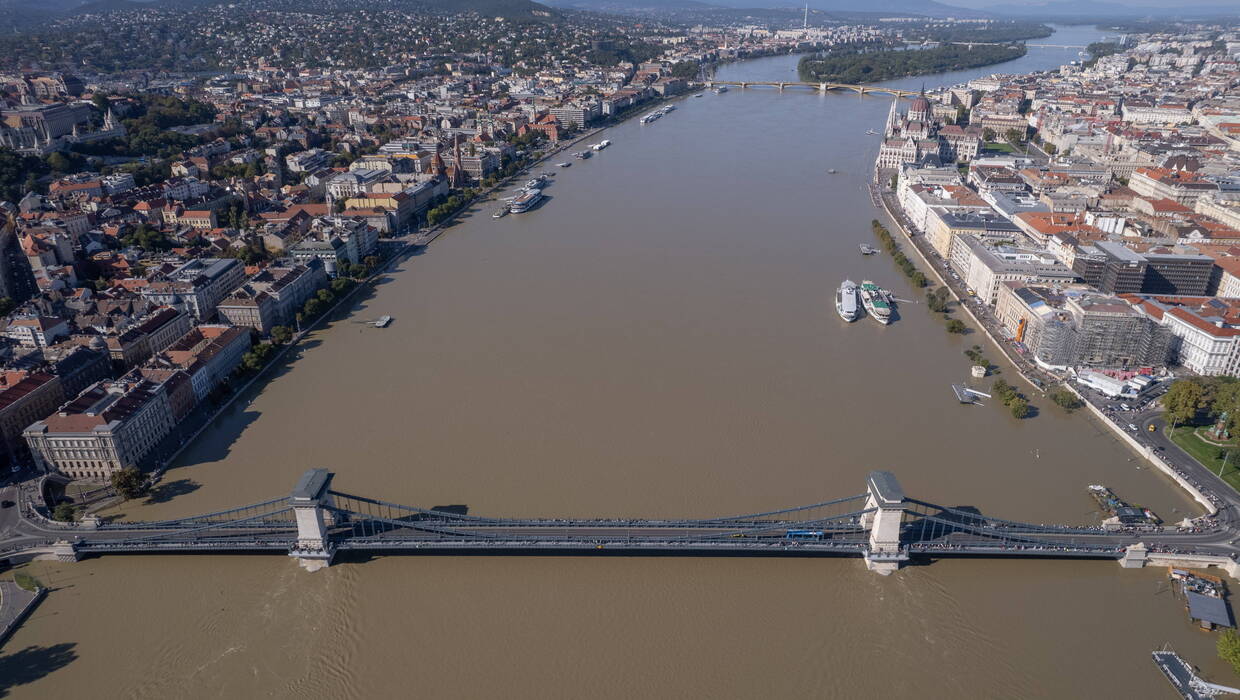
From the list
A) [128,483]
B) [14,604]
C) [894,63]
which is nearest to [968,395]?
[128,483]

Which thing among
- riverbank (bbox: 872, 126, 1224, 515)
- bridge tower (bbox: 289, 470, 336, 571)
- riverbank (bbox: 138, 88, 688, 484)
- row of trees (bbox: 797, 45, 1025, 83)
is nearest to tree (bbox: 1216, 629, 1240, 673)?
riverbank (bbox: 872, 126, 1224, 515)

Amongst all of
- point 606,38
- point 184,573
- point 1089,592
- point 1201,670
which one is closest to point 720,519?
point 1089,592

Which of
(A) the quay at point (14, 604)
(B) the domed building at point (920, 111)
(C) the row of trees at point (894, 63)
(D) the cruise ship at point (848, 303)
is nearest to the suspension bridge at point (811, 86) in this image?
(C) the row of trees at point (894, 63)

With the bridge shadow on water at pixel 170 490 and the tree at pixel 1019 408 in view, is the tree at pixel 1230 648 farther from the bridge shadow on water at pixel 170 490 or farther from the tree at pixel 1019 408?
the bridge shadow on water at pixel 170 490

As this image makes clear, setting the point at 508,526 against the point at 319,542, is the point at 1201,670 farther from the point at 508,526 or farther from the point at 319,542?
the point at 319,542

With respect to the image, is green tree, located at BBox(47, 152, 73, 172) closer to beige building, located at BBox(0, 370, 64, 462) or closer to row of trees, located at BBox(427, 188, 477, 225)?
row of trees, located at BBox(427, 188, 477, 225)

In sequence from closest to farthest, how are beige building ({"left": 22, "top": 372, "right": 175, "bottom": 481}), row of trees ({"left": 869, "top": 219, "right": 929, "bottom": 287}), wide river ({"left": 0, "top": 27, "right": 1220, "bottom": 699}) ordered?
wide river ({"left": 0, "top": 27, "right": 1220, "bottom": 699}) → beige building ({"left": 22, "top": 372, "right": 175, "bottom": 481}) → row of trees ({"left": 869, "top": 219, "right": 929, "bottom": 287})
